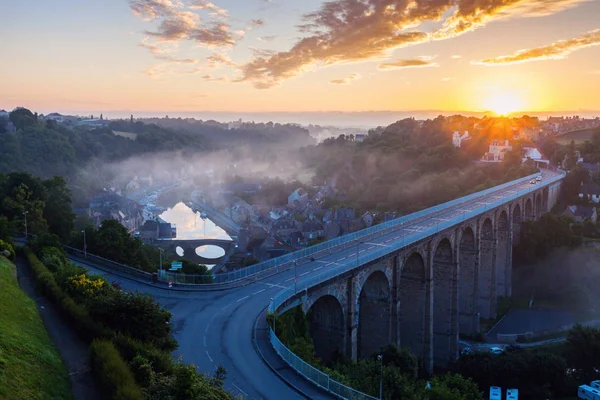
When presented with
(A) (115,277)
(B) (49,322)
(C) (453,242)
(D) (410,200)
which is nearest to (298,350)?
(B) (49,322)

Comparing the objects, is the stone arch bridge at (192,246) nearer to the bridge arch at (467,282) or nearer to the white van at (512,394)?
the bridge arch at (467,282)

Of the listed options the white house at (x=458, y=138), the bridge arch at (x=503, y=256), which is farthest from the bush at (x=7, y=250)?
the white house at (x=458, y=138)

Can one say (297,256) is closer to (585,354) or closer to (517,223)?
(585,354)

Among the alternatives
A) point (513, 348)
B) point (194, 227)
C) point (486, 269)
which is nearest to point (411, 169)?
point (486, 269)

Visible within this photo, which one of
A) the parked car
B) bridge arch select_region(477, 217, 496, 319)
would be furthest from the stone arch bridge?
the parked car

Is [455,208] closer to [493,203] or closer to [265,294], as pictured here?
[493,203]
